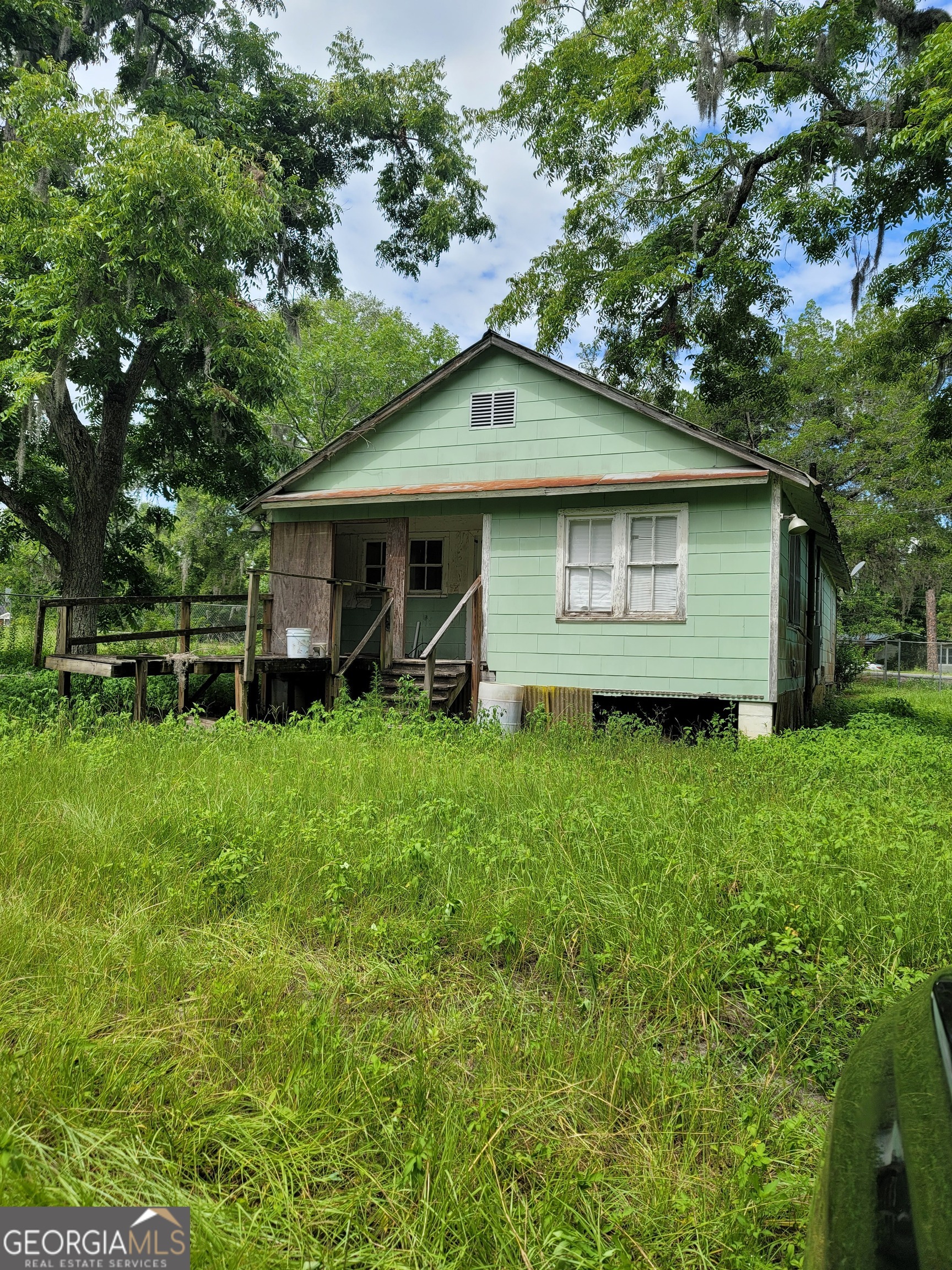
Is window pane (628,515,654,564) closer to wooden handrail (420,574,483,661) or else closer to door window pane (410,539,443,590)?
wooden handrail (420,574,483,661)

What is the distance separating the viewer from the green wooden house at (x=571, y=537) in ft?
32.4

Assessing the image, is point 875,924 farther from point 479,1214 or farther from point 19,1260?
point 19,1260

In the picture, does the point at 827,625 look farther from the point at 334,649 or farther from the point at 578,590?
the point at 334,649

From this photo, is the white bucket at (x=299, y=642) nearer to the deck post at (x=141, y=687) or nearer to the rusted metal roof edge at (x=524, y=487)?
the rusted metal roof edge at (x=524, y=487)

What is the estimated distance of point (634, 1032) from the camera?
281 centimetres

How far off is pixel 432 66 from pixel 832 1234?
28.1 metres

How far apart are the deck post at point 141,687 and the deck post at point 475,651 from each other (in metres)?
4.51

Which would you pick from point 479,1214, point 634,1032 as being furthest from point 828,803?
point 479,1214

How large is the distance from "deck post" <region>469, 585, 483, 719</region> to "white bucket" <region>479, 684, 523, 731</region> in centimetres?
23

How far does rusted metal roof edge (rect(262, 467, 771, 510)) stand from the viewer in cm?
971

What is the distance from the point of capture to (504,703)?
35.4ft

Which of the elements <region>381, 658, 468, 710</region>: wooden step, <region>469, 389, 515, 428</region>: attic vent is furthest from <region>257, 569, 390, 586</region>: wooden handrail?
<region>469, 389, 515, 428</region>: attic vent
